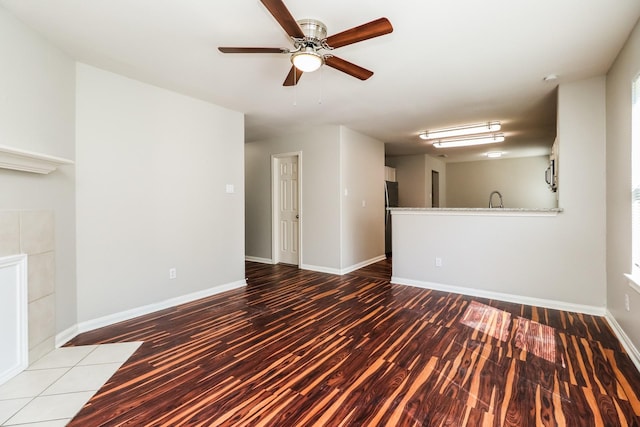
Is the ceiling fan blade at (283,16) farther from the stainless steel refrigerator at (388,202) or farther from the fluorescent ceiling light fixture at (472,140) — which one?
the stainless steel refrigerator at (388,202)

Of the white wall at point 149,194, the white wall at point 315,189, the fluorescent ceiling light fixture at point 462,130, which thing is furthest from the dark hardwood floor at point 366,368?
the fluorescent ceiling light fixture at point 462,130

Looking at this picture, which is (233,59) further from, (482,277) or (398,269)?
(482,277)

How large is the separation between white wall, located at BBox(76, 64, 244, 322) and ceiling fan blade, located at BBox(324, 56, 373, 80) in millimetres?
2072

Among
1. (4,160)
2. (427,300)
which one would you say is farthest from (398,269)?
(4,160)

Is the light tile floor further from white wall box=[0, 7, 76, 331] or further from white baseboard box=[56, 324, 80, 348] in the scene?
white wall box=[0, 7, 76, 331]

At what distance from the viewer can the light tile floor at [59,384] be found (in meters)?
1.65

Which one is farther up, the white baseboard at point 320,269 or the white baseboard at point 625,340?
the white baseboard at point 320,269

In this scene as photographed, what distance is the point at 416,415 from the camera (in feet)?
5.35

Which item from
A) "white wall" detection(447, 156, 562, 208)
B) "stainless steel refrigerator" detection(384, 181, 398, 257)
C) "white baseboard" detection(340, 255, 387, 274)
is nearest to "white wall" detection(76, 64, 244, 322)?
"white baseboard" detection(340, 255, 387, 274)

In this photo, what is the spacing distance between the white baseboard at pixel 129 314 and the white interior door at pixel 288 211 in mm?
1754

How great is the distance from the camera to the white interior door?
560 centimetres

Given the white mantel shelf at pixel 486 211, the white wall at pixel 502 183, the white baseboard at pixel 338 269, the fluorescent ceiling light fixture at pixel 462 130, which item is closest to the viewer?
the white mantel shelf at pixel 486 211

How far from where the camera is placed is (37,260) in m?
2.27

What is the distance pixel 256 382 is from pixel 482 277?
10.1 ft
